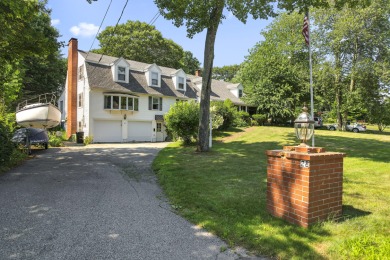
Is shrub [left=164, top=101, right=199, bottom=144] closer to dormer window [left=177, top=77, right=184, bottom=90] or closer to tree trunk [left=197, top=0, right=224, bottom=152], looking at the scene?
tree trunk [left=197, top=0, right=224, bottom=152]

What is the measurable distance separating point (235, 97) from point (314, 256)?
3290cm

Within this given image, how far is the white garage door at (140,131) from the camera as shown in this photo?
1046 inches

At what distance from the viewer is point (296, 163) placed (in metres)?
4.32

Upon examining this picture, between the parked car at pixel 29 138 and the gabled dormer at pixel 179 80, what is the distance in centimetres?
1628

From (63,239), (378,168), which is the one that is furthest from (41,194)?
(378,168)

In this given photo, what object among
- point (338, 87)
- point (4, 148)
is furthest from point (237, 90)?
point (4, 148)

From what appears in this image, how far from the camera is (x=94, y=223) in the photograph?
4.72 meters

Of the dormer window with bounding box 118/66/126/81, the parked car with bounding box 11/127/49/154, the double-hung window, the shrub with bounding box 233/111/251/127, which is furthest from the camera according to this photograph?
the double-hung window

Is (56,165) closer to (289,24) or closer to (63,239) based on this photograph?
(63,239)

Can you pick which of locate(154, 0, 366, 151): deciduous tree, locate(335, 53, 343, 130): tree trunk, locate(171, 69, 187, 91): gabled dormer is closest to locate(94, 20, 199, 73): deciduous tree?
locate(171, 69, 187, 91): gabled dormer

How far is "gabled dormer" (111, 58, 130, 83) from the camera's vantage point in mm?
25656

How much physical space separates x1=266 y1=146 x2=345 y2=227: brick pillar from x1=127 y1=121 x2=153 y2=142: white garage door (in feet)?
75.6

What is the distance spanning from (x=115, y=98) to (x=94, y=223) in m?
21.6

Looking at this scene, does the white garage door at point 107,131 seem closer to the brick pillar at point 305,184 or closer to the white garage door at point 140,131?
the white garage door at point 140,131
